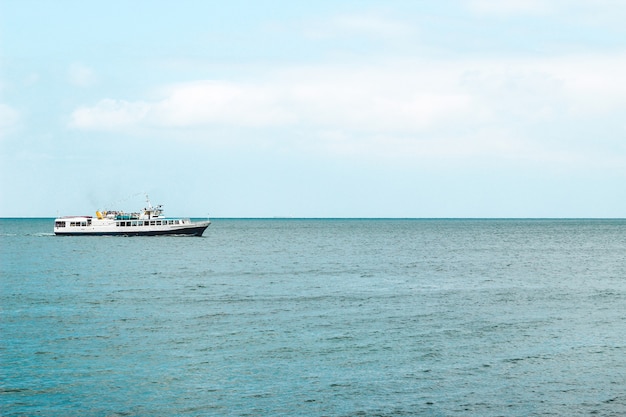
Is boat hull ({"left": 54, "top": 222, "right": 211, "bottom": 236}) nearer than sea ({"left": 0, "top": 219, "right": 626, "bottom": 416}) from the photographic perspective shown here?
No

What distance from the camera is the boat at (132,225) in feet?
556

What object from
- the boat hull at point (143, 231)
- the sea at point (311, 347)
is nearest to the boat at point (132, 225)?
the boat hull at point (143, 231)

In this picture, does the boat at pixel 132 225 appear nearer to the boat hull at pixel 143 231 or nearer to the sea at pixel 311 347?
the boat hull at pixel 143 231

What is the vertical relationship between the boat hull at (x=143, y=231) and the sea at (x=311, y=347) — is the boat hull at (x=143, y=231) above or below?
above

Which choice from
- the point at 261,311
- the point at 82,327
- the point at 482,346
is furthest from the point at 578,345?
the point at 82,327

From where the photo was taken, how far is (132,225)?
17325cm

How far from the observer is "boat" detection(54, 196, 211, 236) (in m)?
169

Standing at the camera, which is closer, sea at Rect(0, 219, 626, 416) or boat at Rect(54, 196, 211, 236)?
sea at Rect(0, 219, 626, 416)

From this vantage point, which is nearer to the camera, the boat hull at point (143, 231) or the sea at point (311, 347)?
the sea at point (311, 347)

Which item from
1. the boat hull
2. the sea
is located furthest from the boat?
the sea

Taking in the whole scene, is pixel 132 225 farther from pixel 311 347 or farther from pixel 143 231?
pixel 311 347

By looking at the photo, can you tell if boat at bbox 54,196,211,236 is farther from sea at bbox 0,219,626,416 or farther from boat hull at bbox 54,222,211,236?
sea at bbox 0,219,626,416

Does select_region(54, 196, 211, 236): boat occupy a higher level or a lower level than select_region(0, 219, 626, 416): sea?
higher

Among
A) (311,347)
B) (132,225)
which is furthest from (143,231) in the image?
(311,347)
